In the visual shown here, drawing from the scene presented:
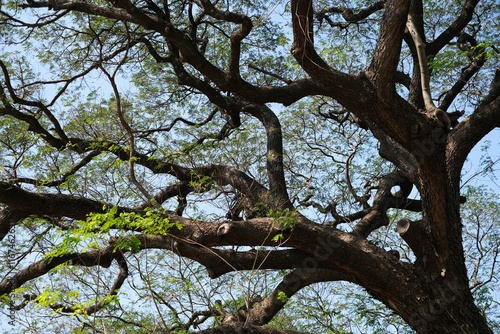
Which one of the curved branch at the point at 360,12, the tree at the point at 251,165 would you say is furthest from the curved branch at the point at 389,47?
the curved branch at the point at 360,12

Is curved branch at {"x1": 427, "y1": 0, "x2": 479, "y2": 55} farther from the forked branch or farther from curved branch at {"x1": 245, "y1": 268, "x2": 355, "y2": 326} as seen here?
curved branch at {"x1": 245, "y1": 268, "x2": 355, "y2": 326}

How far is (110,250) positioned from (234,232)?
55.5 inches

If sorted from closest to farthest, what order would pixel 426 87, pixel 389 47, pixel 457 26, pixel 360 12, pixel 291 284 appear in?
1. pixel 389 47
2. pixel 426 87
3. pixel 291 284
4. pixel 457 26
5. pixel 360 12

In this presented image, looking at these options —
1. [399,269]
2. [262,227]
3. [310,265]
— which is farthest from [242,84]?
[399,269]

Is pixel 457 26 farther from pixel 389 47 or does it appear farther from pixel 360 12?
pixel 389 47

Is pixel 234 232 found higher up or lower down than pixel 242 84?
lower down

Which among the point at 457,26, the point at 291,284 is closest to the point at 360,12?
the point at 457,26

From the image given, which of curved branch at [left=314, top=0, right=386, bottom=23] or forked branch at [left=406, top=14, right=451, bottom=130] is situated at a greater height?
curved branch at [left=314, top=0, right=386, bottom=23]

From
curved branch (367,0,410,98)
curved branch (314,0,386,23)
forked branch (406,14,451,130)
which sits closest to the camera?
curved branch (367,0,410,98)

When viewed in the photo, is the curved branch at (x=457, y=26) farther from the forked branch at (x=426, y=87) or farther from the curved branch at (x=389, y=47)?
the curved branch at (x=389, y=47)

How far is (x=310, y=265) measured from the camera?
5.67 meters

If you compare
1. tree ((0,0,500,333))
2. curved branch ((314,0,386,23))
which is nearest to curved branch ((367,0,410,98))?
tree ((0,0,500,333))

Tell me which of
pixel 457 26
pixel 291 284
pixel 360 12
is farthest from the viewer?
pixel 360 12

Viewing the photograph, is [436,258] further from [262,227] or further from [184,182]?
[184,182]
